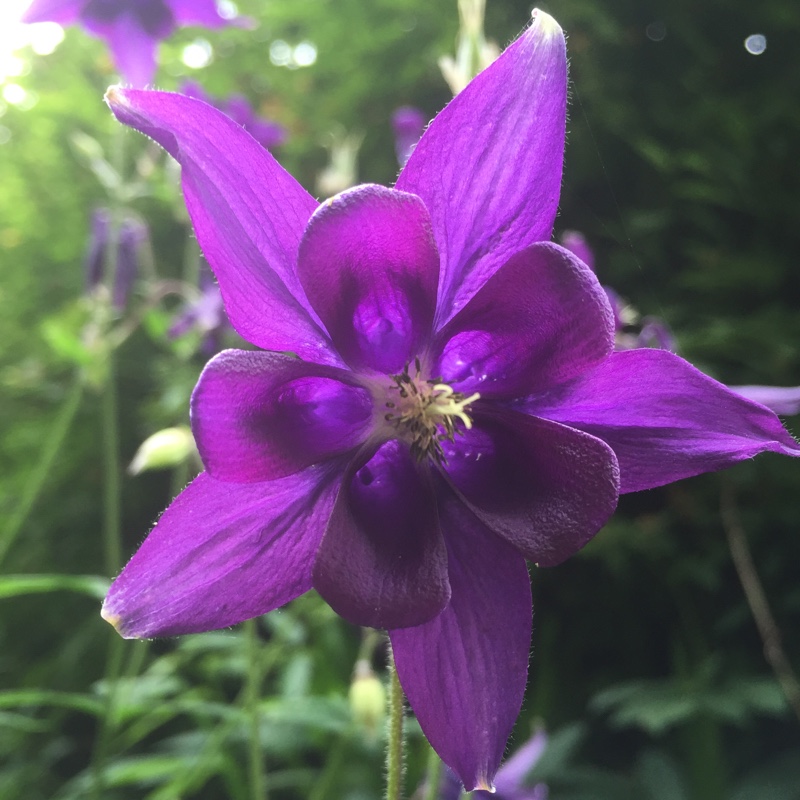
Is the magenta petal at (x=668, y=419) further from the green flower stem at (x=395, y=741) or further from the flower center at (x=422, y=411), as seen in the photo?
the green flower stem at (x=395, y=741)

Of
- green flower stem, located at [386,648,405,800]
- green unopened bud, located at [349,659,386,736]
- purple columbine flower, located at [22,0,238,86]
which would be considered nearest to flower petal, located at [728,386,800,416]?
green flower stem, located at [386,648,405,800]

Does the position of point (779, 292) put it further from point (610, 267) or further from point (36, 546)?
point (36, 546)

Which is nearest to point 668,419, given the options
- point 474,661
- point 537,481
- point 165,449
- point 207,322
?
point 537,481

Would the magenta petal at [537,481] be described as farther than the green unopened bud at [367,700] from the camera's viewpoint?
No

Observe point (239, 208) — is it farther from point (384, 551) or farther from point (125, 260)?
point (125, 260)

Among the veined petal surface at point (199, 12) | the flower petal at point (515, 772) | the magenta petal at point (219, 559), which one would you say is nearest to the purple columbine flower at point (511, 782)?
the flower petal at point (515, 772)

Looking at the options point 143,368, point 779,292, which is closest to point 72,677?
point 143,368

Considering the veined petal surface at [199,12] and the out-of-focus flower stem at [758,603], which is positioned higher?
the veined petal surface at [199,12]

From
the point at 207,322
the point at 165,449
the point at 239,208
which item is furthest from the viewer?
the point at 207,322
